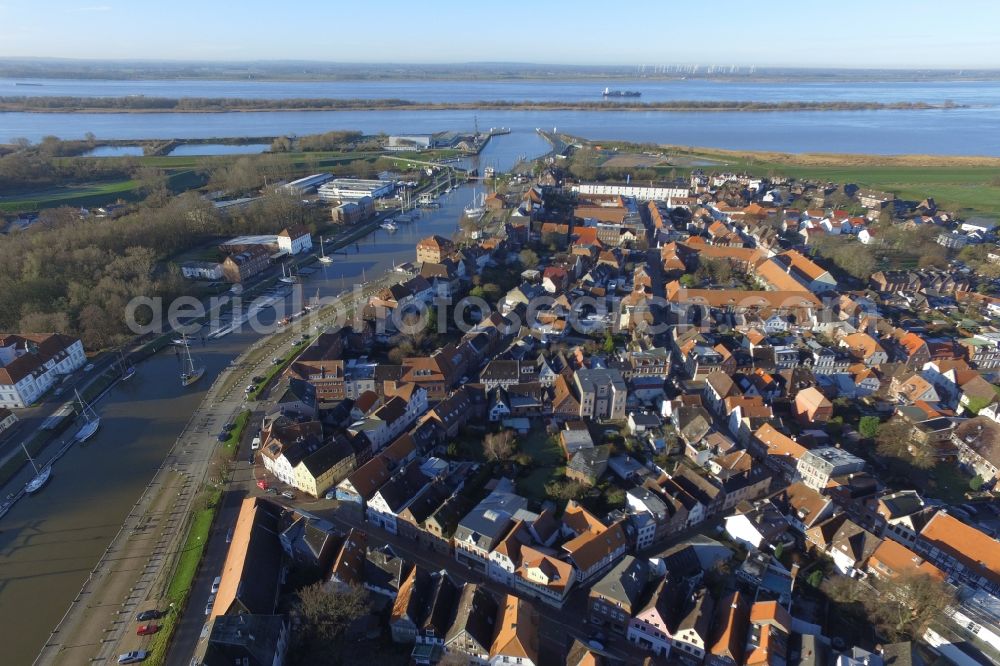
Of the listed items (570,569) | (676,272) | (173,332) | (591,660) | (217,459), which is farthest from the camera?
(676,272)

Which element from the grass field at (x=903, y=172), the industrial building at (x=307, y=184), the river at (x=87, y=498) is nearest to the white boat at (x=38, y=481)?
the river at (x=87, y=498)

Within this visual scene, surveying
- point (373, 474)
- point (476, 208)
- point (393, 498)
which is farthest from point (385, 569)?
point (476, 208)

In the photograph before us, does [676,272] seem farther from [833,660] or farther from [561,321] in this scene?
[833,660]

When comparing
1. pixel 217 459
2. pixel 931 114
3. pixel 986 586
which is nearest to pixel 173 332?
pixel 217 459

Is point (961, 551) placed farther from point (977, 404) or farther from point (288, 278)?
point (288, 278)

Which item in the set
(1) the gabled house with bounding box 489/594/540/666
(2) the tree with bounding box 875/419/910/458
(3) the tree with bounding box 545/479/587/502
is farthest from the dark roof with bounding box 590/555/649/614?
(2) the tree with bounding box 875/419/910/458

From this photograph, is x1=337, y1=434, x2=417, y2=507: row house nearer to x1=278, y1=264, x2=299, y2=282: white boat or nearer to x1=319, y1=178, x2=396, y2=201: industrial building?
x1=278, y1=264, x2=299, y2=282: white boat
